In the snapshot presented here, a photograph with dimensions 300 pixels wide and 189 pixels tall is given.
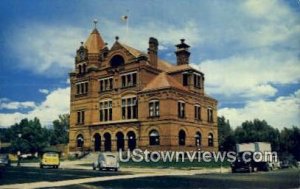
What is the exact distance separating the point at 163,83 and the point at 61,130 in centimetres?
923

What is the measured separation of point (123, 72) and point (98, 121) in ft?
12.2

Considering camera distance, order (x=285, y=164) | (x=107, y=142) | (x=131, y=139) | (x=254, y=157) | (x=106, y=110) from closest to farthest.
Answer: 1. (x=285, y=164)
2. (x=254, y=157)
3. (x=106, y=110)
4. (x=131, y=139)
5. (x=107, y=142)

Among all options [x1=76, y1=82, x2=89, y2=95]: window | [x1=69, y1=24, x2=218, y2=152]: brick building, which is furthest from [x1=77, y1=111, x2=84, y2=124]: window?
[x1=76, y1=82, x2=89, y2=95]: window

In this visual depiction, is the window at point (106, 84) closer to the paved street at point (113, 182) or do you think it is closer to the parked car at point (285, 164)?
the paved street at point (113, 182)

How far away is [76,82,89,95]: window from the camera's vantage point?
1948 centimetres

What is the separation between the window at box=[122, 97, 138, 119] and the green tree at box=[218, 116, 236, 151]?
7.52 m

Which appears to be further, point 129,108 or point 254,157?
point 129,108

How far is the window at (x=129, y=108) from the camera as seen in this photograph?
88.0ft

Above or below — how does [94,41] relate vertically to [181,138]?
above

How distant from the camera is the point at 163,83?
2691 centimetres

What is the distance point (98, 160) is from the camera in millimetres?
→ 22156

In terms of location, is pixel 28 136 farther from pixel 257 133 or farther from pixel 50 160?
pixel 257 133

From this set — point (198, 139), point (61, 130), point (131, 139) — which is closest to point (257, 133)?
point (198, 139)

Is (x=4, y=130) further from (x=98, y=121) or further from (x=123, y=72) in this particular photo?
(x=123, y=72)
